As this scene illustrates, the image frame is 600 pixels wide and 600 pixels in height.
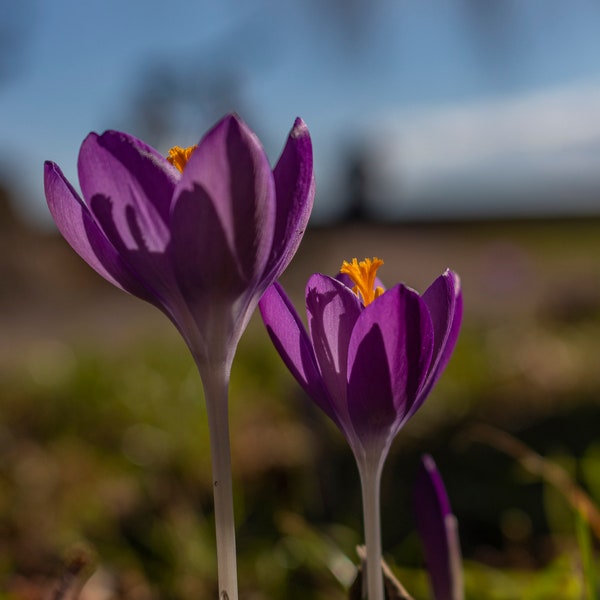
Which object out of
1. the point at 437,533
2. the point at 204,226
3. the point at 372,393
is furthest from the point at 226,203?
the point at 437,533

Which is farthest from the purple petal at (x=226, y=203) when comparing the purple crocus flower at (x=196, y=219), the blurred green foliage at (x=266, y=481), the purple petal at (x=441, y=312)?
the blurred green foliage at (x=266, y=481)

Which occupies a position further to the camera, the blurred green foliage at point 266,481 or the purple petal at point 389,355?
the blurred green foliage at point 266,481

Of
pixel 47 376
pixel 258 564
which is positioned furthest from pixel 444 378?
pixel 258 564

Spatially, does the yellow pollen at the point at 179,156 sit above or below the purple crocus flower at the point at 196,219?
above

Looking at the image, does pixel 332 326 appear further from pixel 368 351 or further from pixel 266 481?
pixel 266 481

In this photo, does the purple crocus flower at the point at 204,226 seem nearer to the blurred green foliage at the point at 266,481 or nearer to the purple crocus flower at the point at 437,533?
the purple crocus flower at the point at 437,533

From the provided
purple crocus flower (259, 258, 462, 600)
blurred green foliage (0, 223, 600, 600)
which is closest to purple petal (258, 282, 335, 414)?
purple crocus flower (259, 258, 462, 600)

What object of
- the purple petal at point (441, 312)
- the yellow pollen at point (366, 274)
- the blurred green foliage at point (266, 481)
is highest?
the yellow pollen at point (366, 274)

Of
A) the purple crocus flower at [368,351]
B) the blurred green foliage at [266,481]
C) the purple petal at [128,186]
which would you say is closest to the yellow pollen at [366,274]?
the purple crocus flower at [368,351]
